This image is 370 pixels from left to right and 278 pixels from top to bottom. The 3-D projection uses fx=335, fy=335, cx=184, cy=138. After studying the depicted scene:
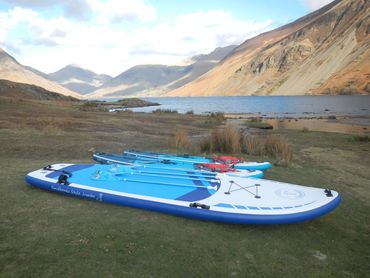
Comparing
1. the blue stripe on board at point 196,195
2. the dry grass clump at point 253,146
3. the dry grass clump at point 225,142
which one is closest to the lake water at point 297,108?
the dry grass clump at point 253,146

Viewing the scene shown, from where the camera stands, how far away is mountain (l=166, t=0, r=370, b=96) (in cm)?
9444

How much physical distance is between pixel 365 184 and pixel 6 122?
14.7 metres

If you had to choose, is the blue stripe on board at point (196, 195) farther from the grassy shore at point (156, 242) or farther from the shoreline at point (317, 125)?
the shoreline at point (317, 125)

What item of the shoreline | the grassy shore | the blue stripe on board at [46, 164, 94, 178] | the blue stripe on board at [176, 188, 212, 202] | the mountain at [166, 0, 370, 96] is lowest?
the shoreline

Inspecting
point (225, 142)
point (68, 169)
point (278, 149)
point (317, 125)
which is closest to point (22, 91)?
point (317, 125)

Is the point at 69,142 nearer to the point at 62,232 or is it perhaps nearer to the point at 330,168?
the point at 62,232

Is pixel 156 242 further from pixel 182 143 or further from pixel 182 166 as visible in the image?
pixel 182 143

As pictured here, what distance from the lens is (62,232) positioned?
14.9 feet

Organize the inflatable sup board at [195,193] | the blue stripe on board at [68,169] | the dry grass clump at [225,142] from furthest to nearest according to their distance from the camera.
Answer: the dry grass clump at [225,142] < the blue stripe on board at [68,169] < the inflatable sup board at [195,193]

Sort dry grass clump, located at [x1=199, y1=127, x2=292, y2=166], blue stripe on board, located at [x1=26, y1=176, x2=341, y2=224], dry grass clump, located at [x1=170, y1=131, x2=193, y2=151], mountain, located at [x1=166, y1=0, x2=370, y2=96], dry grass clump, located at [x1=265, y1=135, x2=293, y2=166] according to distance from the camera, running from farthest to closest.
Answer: mountain, located at [x1=166, y1=0, x2=370, y2=96], dry grass clump, located at [x1=170, y1=131, x2=193, y2=151], dry grass clump, located at [x1=199, y1=127, x2=292, y2=166], dry grass clump, located at [x1=265, y1=135, x2=293, y2=166], blue stripe on board, located at [x1=26, y1=176, x2=341, y2=224]

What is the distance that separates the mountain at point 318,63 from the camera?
310 feet

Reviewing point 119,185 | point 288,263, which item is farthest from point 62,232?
point 288,263

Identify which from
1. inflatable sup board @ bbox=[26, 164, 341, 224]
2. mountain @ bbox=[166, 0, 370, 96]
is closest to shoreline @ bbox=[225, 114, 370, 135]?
inflatable sup board @ bbox=[26, 164, 341, 224]

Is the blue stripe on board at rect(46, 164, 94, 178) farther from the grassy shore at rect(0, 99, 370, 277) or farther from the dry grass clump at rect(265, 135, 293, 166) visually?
the dry grass clump at rect(265, 135, 293, 166)
